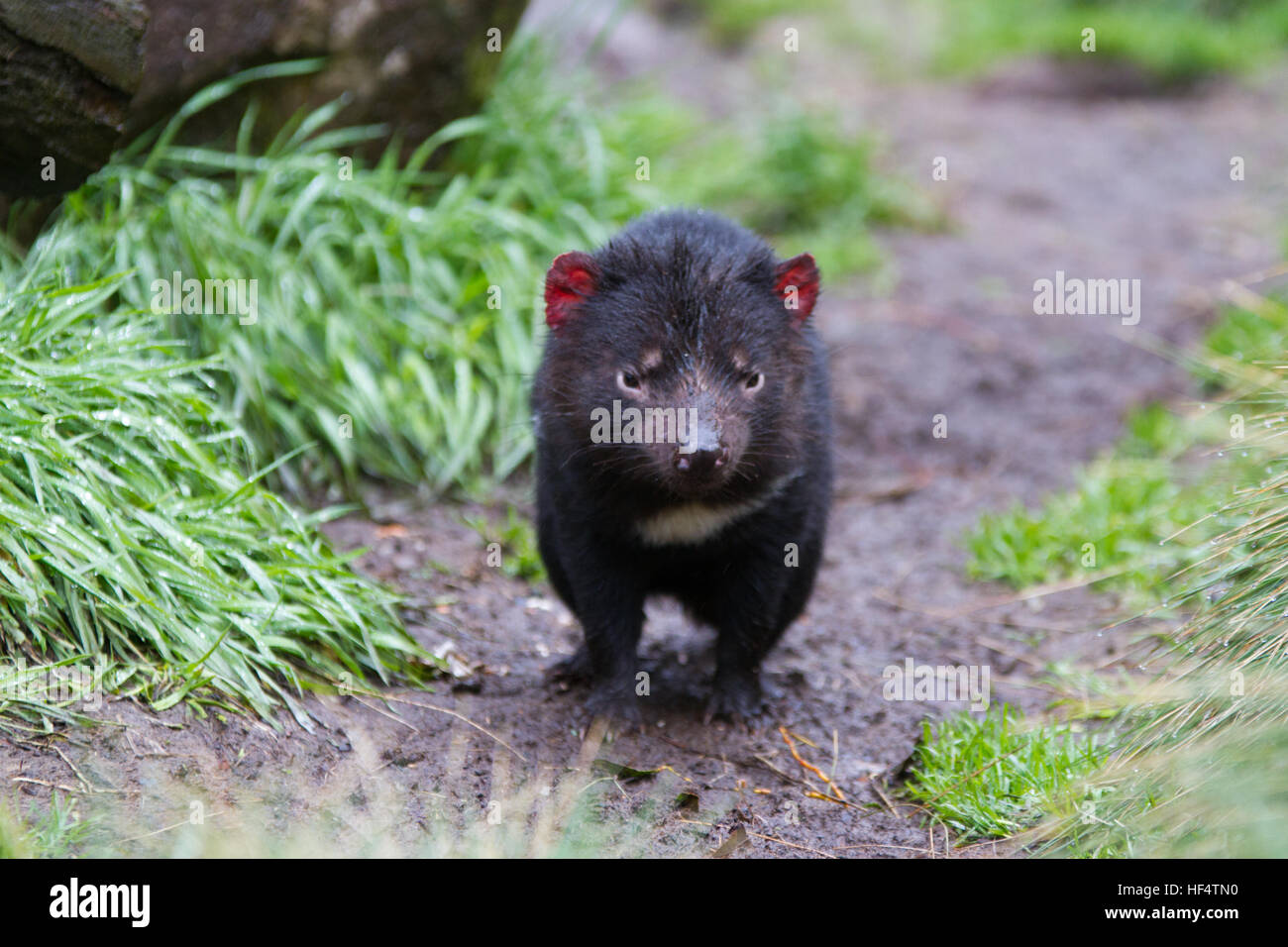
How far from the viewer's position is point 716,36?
438 inches

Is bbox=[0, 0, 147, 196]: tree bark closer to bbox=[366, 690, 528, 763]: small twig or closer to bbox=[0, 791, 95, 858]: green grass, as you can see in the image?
bbox=[366, 690, 528, 763]: small twig

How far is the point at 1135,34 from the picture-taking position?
10.9 metres

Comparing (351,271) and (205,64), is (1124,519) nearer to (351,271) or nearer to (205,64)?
(351,271)

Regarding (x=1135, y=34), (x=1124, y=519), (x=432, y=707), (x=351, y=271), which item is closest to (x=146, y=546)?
(x=432, y=707)

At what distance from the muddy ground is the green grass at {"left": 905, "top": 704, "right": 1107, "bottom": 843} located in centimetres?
→ 9

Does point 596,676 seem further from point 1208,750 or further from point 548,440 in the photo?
point 1208,750

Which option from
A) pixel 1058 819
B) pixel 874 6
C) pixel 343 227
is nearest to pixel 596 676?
pixel 1058 819

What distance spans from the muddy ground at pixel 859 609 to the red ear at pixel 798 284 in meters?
1.32

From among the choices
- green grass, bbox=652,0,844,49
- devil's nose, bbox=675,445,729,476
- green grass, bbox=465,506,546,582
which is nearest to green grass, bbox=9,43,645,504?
green grass, bbox=465,506,546,582

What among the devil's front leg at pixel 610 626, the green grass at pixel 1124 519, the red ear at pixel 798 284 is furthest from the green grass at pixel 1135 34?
the devil's front leg at pixel 610 626

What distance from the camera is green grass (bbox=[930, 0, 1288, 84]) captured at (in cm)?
1079

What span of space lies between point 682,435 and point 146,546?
157cm

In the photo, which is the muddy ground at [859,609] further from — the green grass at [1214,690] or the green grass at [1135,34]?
the green grass at [1135,34]

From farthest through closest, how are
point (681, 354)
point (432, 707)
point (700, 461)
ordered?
point (432, 707) → point (681, 354) → point (700, 461)
